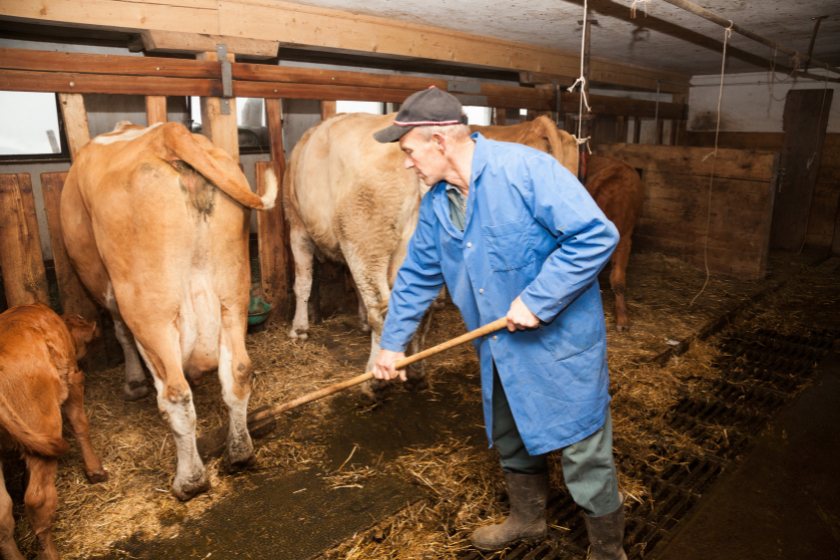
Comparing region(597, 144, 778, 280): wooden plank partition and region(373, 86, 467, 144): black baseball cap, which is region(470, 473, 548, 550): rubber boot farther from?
region(597, 144, 778, 280): wooden plank partition

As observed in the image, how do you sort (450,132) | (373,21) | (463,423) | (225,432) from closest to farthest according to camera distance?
(450,132) → (225,432) → (463,423) → (373,21)

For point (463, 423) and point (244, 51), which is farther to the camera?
point (244, 51)

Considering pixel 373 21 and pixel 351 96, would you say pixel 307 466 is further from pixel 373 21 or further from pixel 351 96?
pixel 373 21

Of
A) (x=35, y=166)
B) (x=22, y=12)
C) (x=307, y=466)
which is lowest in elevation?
(x=307, y=466)

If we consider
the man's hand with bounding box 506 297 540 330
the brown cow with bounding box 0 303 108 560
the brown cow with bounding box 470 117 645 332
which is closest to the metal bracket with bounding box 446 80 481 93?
the brown cow with bounding box 470 117 645 332

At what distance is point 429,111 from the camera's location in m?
2.32

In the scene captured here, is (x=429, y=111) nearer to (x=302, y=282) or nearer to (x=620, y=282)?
(x=302, y=282)

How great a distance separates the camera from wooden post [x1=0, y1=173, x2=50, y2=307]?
12.6ft

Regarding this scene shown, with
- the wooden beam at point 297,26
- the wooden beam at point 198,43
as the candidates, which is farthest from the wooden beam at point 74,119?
the wooden beam at point 198,43

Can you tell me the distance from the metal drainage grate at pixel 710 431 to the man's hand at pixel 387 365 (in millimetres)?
972

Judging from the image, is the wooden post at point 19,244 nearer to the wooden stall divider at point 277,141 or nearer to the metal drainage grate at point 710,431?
the wooden stall divider at point 277,141

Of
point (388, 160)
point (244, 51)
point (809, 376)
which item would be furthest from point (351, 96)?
point (809, 376)

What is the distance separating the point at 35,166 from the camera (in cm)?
950

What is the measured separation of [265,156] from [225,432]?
30.8 feet
